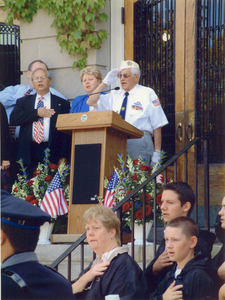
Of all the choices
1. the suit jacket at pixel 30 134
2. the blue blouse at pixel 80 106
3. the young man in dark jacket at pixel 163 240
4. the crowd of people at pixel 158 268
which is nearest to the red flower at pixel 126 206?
the young man in dark jacket at pixel 163 240

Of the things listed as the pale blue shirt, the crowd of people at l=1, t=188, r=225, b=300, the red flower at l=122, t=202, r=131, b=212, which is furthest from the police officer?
the pale blue shirt

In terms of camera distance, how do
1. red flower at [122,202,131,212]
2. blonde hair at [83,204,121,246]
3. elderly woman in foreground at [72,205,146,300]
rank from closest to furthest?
elderly woman in foreground at [72,205,146,300] < blonde hair at [83,204,121,246] < red flower at [122,202,131,212]

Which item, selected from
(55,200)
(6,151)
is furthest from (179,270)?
(6,151)

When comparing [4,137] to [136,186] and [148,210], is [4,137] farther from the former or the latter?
[148,210]

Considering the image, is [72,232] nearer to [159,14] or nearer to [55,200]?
[55,200]

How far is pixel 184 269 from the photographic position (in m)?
4.18

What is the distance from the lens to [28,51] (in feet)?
27.6

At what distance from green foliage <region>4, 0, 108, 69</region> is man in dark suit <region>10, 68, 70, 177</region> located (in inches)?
44.0

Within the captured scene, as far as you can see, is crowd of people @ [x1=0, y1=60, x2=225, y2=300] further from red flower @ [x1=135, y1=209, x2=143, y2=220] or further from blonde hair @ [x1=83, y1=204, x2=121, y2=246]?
red flower @ [x1=135, y1=209, x2=143, y2=220]

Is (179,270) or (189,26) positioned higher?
(189,26)

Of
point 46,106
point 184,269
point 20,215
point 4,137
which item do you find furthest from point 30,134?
point 20,215

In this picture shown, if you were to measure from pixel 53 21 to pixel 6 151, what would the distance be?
2.19 meters

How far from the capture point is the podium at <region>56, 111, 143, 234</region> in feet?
19.3

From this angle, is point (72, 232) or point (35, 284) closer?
point (35, 284)
